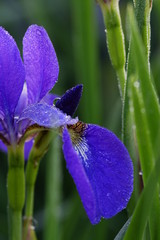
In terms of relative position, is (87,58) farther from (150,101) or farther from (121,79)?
(150,101)

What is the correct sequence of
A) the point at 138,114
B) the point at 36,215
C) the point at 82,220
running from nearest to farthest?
the point at 138,114
the point at 82,220
the point at 36,215

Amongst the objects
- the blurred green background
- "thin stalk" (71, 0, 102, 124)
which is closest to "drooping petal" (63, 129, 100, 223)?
the blurred green background

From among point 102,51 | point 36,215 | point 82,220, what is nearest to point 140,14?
point 82,220

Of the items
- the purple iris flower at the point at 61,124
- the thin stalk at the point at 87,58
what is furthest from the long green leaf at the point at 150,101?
the thin stalk at the point at 87,58

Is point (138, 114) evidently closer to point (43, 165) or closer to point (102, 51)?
point (43, 165)

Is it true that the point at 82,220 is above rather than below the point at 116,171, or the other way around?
below

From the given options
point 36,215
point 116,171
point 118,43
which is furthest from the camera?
point 36,215

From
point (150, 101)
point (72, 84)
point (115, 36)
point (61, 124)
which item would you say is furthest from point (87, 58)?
point (150, 101)
